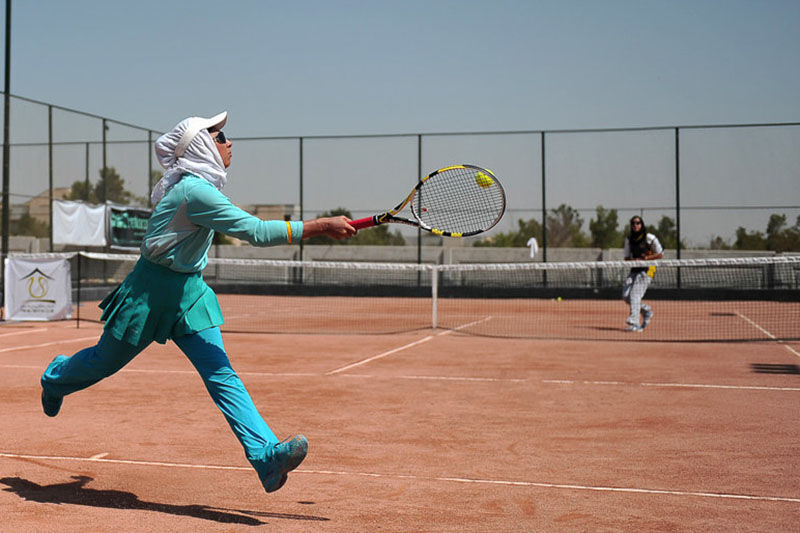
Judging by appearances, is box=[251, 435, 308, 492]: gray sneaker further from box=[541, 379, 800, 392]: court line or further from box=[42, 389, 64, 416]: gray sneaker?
box=[541, 379, 800, 392]: court line

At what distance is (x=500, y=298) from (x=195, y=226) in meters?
19.5

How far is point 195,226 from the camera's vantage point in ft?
12.8

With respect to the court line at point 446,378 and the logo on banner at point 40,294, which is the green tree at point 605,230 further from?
the court line at point 446,378

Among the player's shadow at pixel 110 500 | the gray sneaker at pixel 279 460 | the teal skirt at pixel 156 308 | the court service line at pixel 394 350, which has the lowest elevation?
the player's shadow at pixel 110 500

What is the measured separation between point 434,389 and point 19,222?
16.5 metres

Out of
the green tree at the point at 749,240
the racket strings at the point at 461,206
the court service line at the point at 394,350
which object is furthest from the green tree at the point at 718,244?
the racket strings at the point at 461,206

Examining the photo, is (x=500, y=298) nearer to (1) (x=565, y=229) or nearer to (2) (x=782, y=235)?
(1) (x=565, y=229)

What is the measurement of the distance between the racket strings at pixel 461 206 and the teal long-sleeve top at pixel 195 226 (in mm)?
1258

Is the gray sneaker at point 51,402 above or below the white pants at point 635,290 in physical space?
below

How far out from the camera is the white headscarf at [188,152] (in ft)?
13.1

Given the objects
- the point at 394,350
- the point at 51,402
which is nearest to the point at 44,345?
the point at 394,350

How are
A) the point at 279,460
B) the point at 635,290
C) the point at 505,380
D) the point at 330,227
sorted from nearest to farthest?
the point at 279,460, the point at 330,227, the point at 505,380, the point at 635,290

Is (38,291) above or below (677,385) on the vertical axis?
above

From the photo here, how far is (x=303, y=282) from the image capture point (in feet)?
87.2
